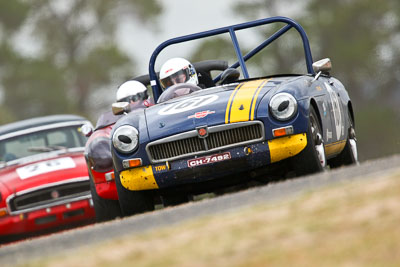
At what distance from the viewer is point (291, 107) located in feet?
28.3

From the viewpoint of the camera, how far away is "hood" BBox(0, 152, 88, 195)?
13.3 m

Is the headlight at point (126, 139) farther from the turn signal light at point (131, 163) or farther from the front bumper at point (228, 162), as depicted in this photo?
the front bumper at point (228, 162)

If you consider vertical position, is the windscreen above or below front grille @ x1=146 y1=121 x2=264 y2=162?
below

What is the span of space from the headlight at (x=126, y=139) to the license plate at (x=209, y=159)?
525 millimetres

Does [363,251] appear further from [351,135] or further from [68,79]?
[68,79]

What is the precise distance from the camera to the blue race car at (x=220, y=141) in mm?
8594

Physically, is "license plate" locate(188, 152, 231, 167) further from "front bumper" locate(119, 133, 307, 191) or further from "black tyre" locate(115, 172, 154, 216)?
"black tyre" locate(115, 172, 154, 216)

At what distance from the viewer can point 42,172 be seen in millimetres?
13547

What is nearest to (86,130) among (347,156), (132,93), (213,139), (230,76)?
(132,93)

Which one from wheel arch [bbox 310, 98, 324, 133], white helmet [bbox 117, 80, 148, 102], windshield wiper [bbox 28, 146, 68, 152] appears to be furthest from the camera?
windshield wiper [bbox 28, 146, 68, 152]

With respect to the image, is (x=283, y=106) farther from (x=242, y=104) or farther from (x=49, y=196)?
(x=49, y=196)

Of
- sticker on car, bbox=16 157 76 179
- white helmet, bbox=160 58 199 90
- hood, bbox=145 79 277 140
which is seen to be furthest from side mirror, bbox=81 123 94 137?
hood, bbox=145 79 277 140

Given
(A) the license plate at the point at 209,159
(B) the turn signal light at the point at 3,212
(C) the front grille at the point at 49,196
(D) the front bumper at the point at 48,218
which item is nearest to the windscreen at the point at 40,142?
(C) the front grille at the point at 49,196

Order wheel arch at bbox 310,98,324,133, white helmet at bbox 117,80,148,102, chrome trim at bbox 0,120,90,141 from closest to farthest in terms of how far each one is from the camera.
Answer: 1. wheel arch at bbox 310,98,324,133
2. white helmet at bbox 117,80,148,102
3. chrome trim at bbox 0,120,90,141
